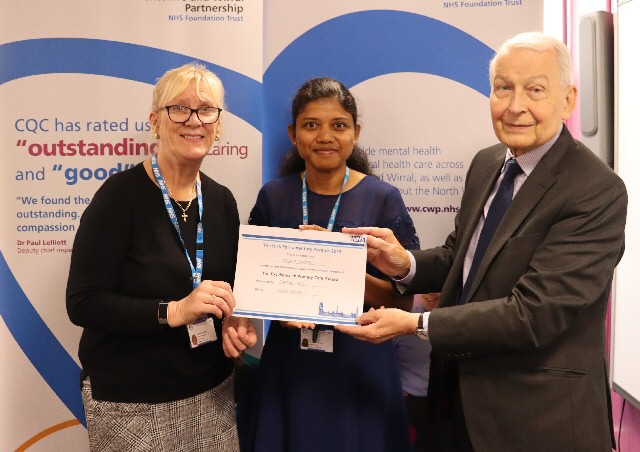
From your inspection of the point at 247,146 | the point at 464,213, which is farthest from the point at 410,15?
the point at 464,213

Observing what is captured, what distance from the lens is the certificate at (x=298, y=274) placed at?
2260 mm

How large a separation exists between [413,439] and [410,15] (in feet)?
6.87

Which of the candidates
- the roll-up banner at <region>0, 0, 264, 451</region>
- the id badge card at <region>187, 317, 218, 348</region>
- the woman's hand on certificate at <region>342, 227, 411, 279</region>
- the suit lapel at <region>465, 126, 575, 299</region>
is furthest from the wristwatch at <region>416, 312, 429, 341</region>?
the roll-up banner at <region>0, 0, 264, 451</region>

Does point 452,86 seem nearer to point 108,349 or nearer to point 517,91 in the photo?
point 517,91

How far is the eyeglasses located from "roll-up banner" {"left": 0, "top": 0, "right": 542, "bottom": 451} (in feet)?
2.58

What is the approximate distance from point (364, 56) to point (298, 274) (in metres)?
1.35

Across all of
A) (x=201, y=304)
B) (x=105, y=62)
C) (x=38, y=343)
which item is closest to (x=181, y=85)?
(x=201, y=304)

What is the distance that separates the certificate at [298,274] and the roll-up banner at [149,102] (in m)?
0.89

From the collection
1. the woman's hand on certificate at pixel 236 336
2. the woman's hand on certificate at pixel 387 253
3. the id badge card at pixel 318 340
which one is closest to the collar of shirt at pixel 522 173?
the woman's hand on certificate at pixel 387 253

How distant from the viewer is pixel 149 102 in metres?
3.09

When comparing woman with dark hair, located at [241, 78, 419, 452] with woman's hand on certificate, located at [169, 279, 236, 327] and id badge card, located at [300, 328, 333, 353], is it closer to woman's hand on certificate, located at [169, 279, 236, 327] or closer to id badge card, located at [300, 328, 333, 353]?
id badge card, located at [300, 328, 333, 353]

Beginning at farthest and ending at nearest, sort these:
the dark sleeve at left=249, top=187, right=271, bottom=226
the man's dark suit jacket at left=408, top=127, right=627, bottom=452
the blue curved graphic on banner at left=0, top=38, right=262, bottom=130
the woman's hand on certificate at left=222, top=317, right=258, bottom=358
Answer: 1. the blue curved graphic on banner at left=0, top=38, right=262, bottom=130
2. the dark sleeve at left=249, top=187, right=271, bottom=226
3. the woman's hand on certificate at left=222, top=317, right=258, bottom=358
4. the man's dark suit jacket at left=408, top=127, right=627, bottom=452

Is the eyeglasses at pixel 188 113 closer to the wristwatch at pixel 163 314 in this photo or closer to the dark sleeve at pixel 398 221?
the wristwatch at pixel 163 314

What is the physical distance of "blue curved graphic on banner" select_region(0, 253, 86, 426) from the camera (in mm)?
3117
